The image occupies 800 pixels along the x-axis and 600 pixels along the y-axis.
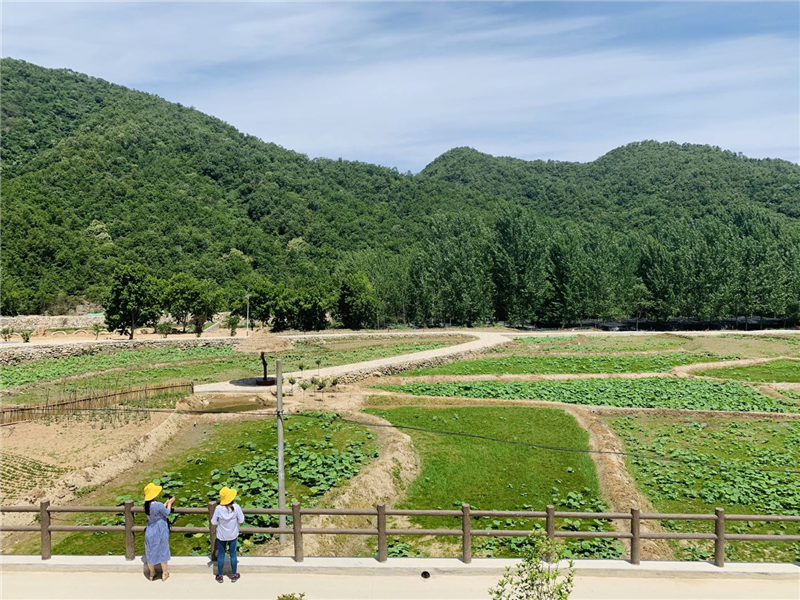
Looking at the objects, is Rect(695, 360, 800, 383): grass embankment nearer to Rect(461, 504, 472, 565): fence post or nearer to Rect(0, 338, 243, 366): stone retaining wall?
Rect(461, 504, 472, 565): fence post

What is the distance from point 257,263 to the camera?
9081 centimetres

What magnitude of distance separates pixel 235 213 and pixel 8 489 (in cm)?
8987

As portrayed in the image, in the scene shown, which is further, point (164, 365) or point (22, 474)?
point (164, 365)

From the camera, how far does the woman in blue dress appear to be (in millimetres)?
9438

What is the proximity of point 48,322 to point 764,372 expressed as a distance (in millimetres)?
69452

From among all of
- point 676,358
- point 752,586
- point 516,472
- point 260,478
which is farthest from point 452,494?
point 676,358

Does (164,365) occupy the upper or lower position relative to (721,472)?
upper

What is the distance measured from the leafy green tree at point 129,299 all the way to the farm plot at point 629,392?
3324 centimetres

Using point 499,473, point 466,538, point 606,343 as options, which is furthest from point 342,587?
point 606,343

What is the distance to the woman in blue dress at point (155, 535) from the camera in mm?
9438

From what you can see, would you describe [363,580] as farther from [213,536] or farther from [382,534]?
[213,536]

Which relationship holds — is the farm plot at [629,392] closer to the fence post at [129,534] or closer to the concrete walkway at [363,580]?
the concrete walkway at [363,580]

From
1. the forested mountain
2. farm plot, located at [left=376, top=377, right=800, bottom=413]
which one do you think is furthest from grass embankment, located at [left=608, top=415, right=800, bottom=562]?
the forested mountain

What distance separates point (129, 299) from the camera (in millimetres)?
52875
